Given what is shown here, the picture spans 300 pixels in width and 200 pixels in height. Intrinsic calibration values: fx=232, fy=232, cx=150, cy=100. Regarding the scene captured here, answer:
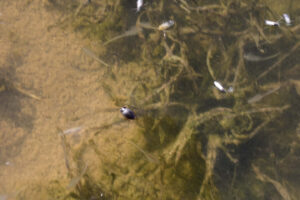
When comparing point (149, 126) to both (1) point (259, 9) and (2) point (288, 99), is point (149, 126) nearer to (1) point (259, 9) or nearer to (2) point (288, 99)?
(2) point (288, 99)

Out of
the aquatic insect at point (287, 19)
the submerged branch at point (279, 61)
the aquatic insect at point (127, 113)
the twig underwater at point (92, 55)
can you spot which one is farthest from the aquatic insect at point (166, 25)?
the aquatic insect at point (287, 19)

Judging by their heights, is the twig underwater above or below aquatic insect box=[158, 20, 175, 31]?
below

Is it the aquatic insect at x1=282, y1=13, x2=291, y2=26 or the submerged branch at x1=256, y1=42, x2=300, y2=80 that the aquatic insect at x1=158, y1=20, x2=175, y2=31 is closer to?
the submerged branch at x1=256, y1=42, x2=300, y2=80

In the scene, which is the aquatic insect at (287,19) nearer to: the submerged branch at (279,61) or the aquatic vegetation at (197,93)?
the aquatic vegetation at (197,93)

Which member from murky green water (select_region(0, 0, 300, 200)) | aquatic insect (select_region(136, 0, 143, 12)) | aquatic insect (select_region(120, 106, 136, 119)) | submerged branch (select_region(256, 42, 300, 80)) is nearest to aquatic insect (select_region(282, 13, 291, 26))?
murky green water (select_region(0, 0, 300, 200))

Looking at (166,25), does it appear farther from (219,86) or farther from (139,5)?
(219,86)

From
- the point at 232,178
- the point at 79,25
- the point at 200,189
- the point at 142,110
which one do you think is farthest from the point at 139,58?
the point at 232,178

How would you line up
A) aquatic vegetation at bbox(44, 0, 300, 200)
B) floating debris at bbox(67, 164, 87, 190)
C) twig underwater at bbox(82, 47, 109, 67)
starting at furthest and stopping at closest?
twig underwater at bbox(82, 47, 109, 67) → aquatic vegetation at bbox(44, 0, 300, 200) → floating debris at bbox(67, 164, 87, 190)
